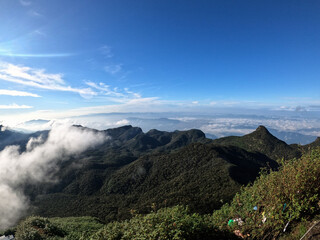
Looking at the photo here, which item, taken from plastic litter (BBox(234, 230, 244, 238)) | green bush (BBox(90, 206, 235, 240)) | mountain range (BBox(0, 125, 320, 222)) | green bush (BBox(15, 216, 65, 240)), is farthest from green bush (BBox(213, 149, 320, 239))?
mountain range (BBox(0, 125, 320, 222))

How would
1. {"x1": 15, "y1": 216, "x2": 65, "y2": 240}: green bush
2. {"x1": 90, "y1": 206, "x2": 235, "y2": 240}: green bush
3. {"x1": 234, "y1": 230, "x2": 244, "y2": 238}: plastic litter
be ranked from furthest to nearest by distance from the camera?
{"x1": 15, "y1": 216, "x2": 65, "y2": 240}: green bush, {"x1": 234, "y1": 230, "x2": 244, "y2": 238}: plastic litter, {"x1": 90, "y1": 206, "x2": 235, "y2": 240}: green bush

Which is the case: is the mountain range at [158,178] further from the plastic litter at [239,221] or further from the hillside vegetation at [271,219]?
the hillside vegetation at [271,219]

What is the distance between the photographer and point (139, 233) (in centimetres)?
677

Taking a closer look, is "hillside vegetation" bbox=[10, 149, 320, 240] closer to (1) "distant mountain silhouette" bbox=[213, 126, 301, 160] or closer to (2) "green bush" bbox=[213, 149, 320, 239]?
(2) "green bush" bbox=[213, 149, 320, 239]

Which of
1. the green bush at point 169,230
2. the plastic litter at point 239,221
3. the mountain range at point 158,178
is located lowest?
the mountain range at point 158,178

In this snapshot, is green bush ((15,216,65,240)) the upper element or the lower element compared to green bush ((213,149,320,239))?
lower

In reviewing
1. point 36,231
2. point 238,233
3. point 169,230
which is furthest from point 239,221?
point 36,231

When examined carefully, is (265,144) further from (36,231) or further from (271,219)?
(36,231)

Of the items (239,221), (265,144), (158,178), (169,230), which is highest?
(169,230)

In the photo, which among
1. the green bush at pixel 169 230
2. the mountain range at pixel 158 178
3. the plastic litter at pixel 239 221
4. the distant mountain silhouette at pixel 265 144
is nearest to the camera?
the green bush at pixel 169 230

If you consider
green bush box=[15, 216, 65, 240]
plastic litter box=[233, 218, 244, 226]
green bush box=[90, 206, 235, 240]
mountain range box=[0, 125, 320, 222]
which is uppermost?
green bush box=[90, 206, 235, 240]

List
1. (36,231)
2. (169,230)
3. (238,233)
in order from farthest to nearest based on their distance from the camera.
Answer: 1. (36,231)
2. (238,233)
3. (169,230)

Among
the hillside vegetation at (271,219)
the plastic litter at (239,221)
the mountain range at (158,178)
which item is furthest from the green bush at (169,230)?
the mountain range at (158,178)

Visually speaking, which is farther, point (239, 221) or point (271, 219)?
point (239, 221)
